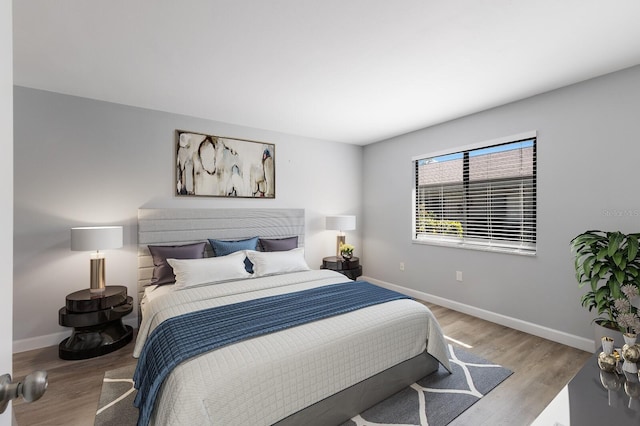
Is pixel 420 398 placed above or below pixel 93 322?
below

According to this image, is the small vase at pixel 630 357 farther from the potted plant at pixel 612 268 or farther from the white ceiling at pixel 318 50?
the white ceiling at pixel 318 50

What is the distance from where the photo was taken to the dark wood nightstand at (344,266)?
13.8 ft

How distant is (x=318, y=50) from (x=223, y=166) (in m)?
2.12

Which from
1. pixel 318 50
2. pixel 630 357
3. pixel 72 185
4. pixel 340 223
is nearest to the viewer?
pixel 630 357

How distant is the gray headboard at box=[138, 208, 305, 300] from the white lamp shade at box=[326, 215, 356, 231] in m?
0.42

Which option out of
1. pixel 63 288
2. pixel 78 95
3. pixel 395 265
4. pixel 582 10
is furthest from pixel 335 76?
pixel 63 288

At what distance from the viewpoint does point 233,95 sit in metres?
2.94

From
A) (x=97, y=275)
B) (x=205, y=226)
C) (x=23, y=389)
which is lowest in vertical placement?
(x=97, y=275)

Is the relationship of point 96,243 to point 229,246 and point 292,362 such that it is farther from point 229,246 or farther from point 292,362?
point 292,362

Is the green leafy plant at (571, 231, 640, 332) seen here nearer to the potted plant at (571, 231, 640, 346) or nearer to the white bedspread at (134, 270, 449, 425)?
the potted plant at (571, 231, 640, 346)

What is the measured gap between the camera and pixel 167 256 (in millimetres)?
3080

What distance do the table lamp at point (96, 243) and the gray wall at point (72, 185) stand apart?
0.32 metres

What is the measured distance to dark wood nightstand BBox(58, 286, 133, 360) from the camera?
2.55 metres

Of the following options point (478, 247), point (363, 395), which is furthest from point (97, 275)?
point (478, 247)
